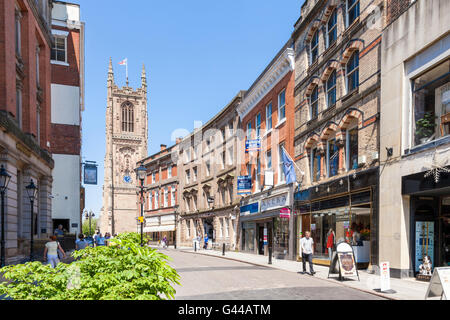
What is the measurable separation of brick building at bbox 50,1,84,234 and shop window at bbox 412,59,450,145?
106ft

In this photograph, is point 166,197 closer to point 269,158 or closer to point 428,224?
point 269,158

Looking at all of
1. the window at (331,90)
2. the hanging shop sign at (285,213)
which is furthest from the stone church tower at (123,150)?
the window at (331,90)

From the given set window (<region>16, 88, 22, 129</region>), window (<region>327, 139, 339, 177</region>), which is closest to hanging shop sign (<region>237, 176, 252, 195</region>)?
window (<region>327, 139, 339, 177</region>)

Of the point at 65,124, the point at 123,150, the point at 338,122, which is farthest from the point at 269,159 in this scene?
the point at 123,150

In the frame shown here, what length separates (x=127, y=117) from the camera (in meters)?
101

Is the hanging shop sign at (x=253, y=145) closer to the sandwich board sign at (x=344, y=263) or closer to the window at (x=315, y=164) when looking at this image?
the window at (x=315, y=164)

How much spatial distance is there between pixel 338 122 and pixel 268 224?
39.2ft

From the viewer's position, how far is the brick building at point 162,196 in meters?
51.4

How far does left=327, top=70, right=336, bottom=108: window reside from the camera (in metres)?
19.4

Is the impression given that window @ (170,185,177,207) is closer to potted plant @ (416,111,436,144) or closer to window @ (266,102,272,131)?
window @ (266,102,272,131)

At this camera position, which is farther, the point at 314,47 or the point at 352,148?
the point at 314,47

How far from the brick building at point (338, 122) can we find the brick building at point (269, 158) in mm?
1348
